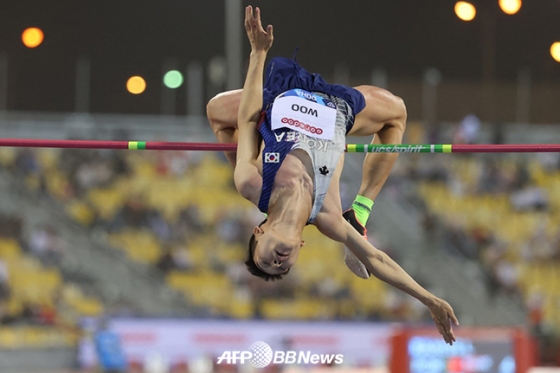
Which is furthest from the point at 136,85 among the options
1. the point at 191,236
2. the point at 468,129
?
the point at 468,129

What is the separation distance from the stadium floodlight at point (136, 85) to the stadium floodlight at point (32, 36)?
4.66 ft

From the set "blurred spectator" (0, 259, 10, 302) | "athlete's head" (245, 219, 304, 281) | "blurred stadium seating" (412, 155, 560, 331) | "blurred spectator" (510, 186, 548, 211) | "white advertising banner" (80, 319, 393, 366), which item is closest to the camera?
"athlete's head" (245, 219, 304, 281)

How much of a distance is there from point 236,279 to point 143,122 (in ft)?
8.71

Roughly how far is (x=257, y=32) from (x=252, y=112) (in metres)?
0.44

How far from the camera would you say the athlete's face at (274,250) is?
15.5 ft

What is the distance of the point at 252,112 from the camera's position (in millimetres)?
5246

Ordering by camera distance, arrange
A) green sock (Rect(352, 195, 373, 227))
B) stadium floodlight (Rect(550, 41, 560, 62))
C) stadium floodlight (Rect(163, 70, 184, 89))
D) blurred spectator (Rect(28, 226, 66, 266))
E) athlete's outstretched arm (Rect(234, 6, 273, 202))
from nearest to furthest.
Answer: athlete's outstretched arm (Rect(234, 6, 273, 202))
green sock (Rect(352, 195, 373, 227))
stadium floodlight (Rect(550, 41, 560, 62))
blurred spectator (Rect(28, 226, 66, 266))
stadium floodlight (Rect(163, 70, 184, 89))

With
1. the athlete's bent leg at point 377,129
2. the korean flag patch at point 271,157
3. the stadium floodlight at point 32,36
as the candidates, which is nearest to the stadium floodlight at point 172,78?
the stadium floodlight at point 32,36

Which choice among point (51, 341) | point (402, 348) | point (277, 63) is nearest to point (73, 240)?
point (51, 341)

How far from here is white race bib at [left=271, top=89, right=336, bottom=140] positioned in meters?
5.18

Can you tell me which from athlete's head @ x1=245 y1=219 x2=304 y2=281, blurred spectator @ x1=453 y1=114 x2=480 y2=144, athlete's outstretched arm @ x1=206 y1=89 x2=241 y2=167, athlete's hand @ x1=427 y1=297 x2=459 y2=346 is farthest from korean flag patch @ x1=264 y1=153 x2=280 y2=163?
blurred spectator @ x1=453 y1=114 x2=480 y2=144

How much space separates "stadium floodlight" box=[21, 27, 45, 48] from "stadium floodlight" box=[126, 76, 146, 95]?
4.66 ft

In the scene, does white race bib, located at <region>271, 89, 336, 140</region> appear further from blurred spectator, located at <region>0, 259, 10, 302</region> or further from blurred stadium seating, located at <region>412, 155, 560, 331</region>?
blurred stadium seating, located at <region>412, 155, 560, 331</region>

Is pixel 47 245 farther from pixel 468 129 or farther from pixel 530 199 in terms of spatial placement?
pixel 530 199
